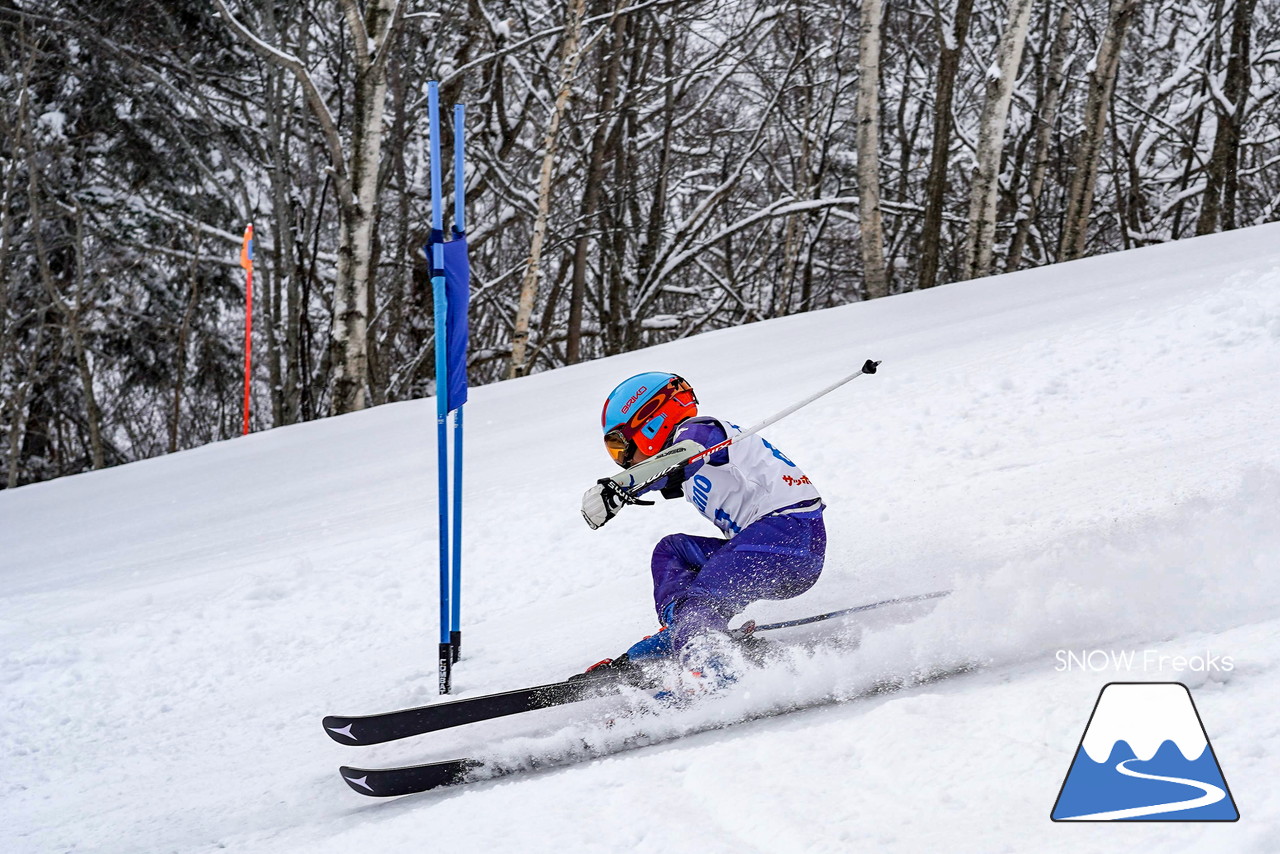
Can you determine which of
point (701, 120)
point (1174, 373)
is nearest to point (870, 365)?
point (1174, 373)

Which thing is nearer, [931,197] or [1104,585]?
[1104,585]

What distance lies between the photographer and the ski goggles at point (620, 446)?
3705 millimetres

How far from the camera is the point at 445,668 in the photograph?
3.95 metres

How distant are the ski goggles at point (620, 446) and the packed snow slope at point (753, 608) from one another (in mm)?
902

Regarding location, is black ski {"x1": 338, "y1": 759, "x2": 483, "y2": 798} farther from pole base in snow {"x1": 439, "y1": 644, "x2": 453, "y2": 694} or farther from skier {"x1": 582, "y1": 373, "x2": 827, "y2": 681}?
pole base in snow {"x1": 439, "y1": 644, "x2": 453, "y2": 694}

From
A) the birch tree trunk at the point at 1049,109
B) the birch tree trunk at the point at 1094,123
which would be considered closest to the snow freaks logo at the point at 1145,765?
the birch tree trunk at the point at 1094,123

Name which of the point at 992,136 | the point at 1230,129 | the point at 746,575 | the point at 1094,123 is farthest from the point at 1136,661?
the point at 1230,129

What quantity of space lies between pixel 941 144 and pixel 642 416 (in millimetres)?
12150

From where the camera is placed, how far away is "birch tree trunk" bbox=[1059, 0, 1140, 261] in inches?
463

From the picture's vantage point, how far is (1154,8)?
63.1ft

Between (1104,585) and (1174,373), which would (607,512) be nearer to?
(1104,585)

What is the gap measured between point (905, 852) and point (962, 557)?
7.78 feet

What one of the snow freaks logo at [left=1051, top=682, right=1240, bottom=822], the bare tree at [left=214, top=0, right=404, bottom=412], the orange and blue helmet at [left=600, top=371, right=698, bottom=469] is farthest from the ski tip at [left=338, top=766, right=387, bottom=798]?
the bare tree at [left=214, top=0, right=404, bottom=412]

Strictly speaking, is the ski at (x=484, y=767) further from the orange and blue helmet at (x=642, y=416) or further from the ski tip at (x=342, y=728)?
the orange and blue helmet at (x=642, y=416)
